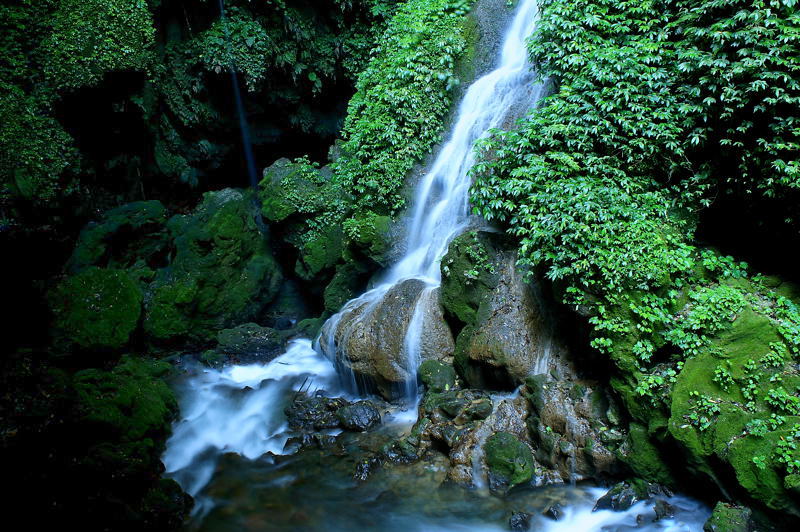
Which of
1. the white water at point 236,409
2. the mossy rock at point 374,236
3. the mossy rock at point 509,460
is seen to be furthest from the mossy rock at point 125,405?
Answer: the mossy rock at point 509,460

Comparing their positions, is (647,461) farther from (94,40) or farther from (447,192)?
(94,40)

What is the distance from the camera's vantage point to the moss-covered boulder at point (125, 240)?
10453mm

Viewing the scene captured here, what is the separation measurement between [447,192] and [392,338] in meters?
3.21

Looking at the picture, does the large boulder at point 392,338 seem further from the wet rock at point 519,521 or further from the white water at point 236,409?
the wet rock at point 519,521

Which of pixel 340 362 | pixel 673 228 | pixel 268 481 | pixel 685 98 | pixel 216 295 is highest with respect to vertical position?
pixel 685 98

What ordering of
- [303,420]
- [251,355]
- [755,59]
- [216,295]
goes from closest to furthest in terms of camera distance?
[755,59] < [303,420] < [251,355] < [216,295]

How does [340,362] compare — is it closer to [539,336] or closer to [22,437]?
[539,336]

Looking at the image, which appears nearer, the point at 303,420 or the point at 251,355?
the point at 303,420

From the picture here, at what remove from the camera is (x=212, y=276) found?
11094 mm

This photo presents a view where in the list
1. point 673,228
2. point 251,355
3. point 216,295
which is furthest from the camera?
point 216,295

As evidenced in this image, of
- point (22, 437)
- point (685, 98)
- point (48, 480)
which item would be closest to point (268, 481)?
point (48, 480)

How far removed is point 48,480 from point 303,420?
3.36 meters

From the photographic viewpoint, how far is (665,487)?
5.05 meters

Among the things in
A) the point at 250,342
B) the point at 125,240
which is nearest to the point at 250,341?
the point at 250,342
